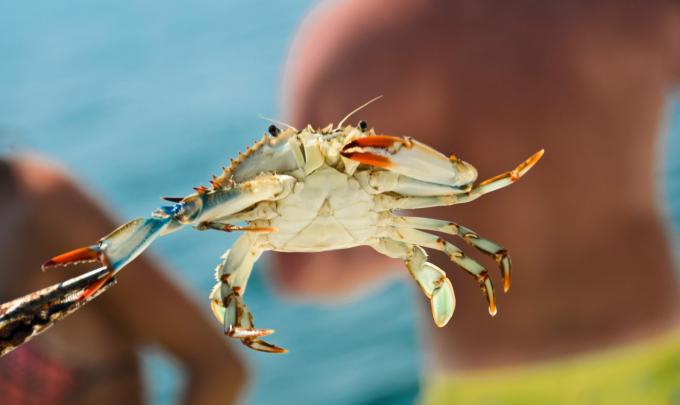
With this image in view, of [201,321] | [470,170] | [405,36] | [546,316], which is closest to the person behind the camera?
[470,170]

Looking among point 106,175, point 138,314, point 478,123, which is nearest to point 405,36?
point 478,123

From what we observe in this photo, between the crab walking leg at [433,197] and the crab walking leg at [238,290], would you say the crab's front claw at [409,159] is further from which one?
the crab walking leg at [238,290]

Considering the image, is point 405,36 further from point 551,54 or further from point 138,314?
point 138,314

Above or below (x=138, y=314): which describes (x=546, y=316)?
below

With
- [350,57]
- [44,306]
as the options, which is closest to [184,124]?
[350,57]

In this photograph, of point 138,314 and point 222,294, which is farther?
point 138,314

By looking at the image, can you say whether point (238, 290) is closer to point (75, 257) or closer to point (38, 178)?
point (75, 257)

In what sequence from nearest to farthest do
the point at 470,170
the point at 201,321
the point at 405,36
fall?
the point at 470,170, the point at 405,36, the point at 201,321
